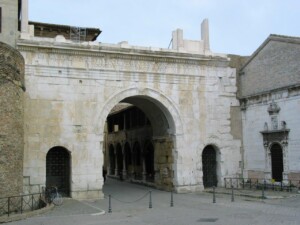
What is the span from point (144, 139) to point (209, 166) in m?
7.30

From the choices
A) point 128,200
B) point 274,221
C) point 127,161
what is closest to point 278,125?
point 128,200

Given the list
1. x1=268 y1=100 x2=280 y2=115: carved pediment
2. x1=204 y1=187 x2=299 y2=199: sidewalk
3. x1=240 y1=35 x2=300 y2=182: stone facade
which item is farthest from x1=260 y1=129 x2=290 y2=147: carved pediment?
x1=204 y1=187 x2=299 y2=199: sidewalk

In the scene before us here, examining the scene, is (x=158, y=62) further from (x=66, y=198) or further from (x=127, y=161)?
(x=127, y=161)

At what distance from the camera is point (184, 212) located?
13.6 meters

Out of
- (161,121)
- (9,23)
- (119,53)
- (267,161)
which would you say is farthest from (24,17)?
(267,161)

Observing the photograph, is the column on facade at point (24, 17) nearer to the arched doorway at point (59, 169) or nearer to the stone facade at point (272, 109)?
the arched doorway at point (59, 169)

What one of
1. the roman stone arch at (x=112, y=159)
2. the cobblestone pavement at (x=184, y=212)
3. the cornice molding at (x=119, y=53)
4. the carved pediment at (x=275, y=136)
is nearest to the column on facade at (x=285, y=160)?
the carved pediment at (x=275, y=136)

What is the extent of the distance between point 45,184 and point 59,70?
5051 mm

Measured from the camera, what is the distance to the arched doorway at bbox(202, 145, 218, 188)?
2173 cm

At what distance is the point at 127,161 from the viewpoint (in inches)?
1280

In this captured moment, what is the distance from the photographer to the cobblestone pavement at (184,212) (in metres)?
11.7

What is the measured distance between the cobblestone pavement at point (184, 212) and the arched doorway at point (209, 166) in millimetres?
3330

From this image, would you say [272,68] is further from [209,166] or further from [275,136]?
[209,166]

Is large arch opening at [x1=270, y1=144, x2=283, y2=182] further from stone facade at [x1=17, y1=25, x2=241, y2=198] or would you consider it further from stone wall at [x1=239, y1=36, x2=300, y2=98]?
stone wall at [x1=239, y1=36, x2=300, y2=98]
